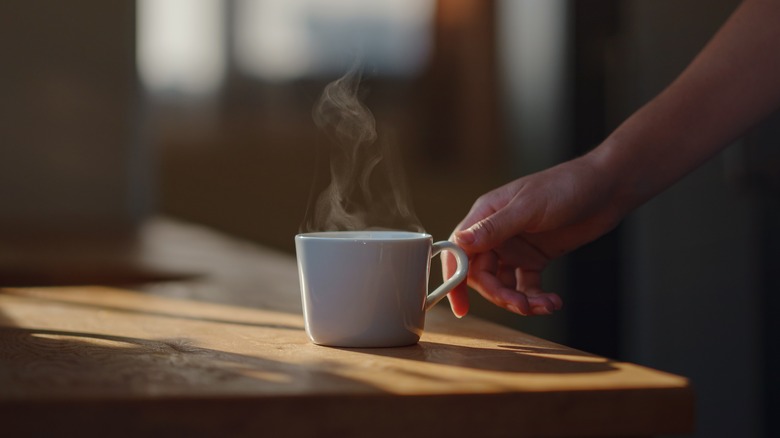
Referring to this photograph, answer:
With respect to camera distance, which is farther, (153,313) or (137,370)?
(153,313)

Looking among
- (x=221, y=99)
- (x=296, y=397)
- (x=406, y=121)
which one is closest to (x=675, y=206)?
(x=406, y=121)

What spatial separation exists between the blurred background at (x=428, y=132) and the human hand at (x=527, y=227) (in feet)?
2.92

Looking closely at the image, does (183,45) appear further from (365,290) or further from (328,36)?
(365,290)

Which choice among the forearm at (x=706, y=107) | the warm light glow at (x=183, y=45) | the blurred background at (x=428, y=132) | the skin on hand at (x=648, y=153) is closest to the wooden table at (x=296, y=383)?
the skin on hand at (x=648, y=153)

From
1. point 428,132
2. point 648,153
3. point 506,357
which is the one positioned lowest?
point 506,357

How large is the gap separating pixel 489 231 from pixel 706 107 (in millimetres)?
309

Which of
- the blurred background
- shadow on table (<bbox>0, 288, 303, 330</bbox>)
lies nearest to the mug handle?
shadow on table (<bbox>0, 288, 303, 330</bbox>)

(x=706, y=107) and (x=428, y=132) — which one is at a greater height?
(x=428, y=132)

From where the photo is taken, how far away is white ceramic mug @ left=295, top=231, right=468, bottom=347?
0.81 metres

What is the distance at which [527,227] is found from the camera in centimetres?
100

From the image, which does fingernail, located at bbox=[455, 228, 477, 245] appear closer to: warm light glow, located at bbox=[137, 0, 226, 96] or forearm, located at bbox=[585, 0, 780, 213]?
forearm, located at bbox=[585, 0, 780, 213]

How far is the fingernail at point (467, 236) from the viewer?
932 millimetres

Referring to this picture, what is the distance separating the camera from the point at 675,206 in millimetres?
2764

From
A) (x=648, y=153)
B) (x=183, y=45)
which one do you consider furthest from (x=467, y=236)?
(x=183, y=45)
